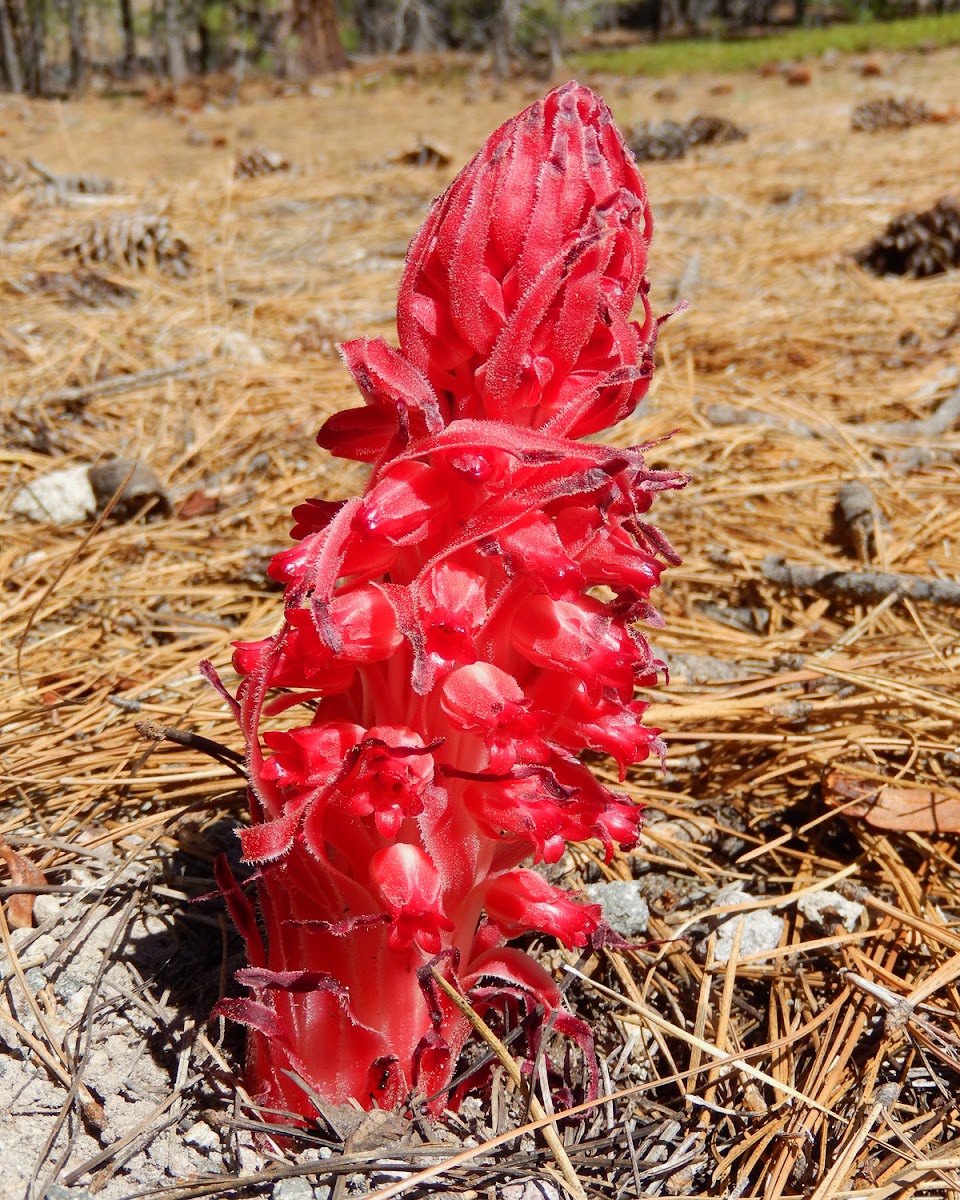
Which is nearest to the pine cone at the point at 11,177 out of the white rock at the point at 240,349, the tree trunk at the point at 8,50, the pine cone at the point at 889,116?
the white rock at the point at 240,349

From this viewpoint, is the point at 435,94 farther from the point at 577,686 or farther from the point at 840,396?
the point at 577,686

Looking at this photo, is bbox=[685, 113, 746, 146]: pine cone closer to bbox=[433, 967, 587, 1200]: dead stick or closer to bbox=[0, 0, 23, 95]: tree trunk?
bbox=[433, 967, 587, 1200]: dead stick

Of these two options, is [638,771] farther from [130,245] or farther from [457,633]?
[130,245]

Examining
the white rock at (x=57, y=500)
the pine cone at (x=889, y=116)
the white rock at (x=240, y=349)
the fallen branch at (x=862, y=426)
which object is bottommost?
the fallen branch at (x=862, y=426)

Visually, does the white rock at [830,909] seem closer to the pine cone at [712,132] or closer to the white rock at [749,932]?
the white rock at [749,932]

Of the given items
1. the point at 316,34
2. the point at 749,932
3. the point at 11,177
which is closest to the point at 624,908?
the point at 749,932

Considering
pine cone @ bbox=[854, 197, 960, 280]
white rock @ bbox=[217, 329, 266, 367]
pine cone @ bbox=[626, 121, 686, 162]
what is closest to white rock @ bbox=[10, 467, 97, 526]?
white rock @ bbox=[217, 329, 266, 367]

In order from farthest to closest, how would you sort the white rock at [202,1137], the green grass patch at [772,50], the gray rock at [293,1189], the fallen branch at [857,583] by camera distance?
the green grass patch at [772,50]
the fallen branch at [857,583]
the white rock at [202,1137]
the gray rock at [293,1189]

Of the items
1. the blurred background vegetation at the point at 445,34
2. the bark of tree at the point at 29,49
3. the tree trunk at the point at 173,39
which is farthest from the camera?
the tree trunk at the point at 173,39
